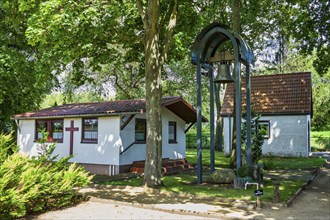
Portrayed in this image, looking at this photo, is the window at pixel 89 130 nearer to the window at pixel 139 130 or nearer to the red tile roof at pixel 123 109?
the red tile roof at pixel 123 109

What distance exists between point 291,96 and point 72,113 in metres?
16.1

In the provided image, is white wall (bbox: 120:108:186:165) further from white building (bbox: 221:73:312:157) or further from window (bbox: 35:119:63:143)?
white building (bbox: 221:73:312:157)

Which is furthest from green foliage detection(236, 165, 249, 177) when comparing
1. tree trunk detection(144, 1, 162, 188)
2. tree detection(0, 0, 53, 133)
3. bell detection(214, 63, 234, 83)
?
tree detection(0, 0, 53, 133)

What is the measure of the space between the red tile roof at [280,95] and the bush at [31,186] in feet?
57.2

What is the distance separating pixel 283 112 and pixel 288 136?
1783 mm

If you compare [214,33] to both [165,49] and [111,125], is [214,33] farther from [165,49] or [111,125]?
[111,125]

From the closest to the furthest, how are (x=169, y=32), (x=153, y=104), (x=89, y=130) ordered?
(x=153, y=104) → (x=169, y=32) → (x=89, y=130)

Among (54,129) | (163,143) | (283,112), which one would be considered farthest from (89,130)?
(283,112)

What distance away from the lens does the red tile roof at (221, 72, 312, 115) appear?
23.8 meters

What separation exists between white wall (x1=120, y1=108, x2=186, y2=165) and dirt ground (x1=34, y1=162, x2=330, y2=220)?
5772 millimetres

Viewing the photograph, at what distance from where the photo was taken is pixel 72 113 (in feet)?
55.6

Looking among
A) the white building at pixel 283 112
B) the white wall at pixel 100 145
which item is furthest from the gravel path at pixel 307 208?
the white building at pixel 283 112

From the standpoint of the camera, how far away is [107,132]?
16109mm

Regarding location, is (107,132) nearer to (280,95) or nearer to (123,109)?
(123,109)
